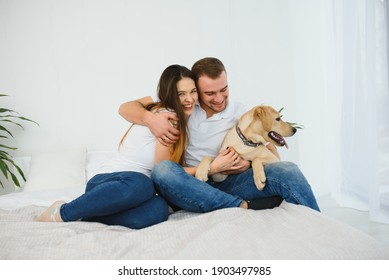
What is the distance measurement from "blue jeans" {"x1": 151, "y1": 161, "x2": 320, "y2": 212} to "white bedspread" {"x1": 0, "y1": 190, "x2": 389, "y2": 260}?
0.30 ft

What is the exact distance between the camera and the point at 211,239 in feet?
3.54

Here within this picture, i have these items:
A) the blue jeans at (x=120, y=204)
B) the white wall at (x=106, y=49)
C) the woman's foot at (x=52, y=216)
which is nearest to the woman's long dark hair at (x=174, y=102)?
the blue jeans at (x=120, y=204)

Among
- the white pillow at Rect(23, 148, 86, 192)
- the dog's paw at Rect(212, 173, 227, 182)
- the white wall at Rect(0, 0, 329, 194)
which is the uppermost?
the white wall at Rect(0, 0, 329, 194)

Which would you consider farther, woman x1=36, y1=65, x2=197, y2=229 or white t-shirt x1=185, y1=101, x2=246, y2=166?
white t-shirt x1=185, y1=101, x2=246, y2=166

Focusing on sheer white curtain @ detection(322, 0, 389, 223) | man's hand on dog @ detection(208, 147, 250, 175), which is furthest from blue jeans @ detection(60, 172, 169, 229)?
sheer white curtain @ detection(322, 0, 389, 223)

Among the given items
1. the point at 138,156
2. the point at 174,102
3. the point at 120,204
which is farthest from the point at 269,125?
the point at 120,204

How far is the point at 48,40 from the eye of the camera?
3.19m

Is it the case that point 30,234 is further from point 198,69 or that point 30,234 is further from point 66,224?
point 198,69

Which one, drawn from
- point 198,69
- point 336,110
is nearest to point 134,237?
point 198,69

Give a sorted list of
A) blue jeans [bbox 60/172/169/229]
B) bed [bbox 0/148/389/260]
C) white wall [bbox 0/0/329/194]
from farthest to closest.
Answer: white wall [bbox 0/0/329/194] → blue jeans [bbox 60/172/169/229] → bed [bbox 0/148/389/260]

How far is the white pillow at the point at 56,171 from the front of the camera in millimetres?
2650

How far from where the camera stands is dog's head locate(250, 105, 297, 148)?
66.9 inches

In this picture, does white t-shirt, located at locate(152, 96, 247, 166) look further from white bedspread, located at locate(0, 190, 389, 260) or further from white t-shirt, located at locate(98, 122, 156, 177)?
white bedspread, located at locate(0, 190, 389, 260)
